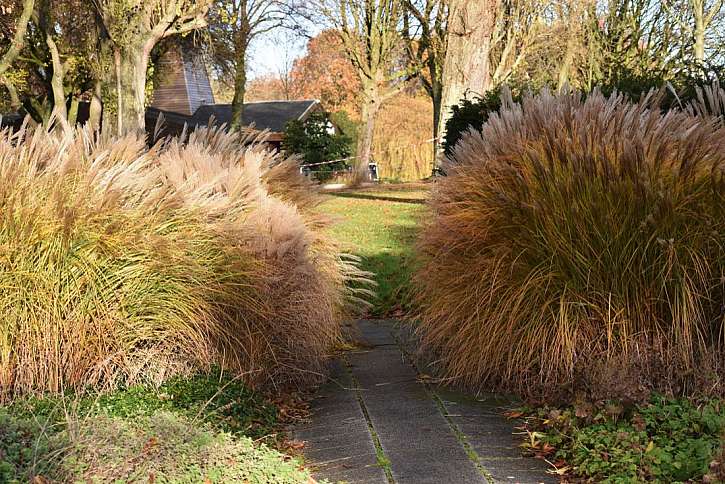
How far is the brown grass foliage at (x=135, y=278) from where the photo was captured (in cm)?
395

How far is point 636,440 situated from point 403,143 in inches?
1231

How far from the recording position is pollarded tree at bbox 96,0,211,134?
15375 mm

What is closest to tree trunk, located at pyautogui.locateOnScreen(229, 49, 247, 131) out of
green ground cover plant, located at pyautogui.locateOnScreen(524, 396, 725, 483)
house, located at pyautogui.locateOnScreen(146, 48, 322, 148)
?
house, located at pyautogui.locateOnScreen(146, 48, 322, 148)

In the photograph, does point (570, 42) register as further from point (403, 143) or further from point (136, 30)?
point (403, 143)

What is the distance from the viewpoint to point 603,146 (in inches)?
171

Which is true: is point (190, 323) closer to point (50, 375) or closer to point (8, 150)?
point (50, 375)

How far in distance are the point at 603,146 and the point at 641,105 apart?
0.54 metres

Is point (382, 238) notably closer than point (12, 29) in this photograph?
Yes

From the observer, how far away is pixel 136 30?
15.6 meters

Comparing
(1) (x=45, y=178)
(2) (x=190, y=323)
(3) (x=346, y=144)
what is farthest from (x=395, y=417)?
(3) (x=346, y=144)

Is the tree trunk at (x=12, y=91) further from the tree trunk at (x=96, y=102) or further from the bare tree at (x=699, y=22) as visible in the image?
the bare tree at (x=699, y=22)

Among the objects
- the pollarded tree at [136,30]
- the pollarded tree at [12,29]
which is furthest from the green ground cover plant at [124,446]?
the pollarded tree at [12,29]

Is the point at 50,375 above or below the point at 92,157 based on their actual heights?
below

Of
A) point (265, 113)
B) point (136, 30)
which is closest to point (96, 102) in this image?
point (136, 30)
